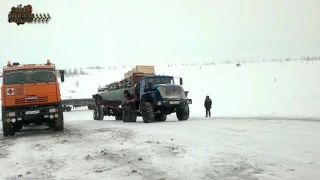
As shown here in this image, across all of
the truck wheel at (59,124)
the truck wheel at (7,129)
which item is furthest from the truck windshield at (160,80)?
the truck wheel at (7,129)

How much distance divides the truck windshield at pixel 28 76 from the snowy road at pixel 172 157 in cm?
366

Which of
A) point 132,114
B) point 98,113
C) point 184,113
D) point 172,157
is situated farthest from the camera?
point 98,113

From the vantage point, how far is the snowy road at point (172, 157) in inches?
251

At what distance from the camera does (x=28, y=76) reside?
14219 mm

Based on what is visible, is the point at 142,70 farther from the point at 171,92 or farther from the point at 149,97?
the point at 171,92

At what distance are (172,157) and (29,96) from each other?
324 inches

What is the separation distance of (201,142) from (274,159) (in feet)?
9.06

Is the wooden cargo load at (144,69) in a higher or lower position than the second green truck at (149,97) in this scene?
higher

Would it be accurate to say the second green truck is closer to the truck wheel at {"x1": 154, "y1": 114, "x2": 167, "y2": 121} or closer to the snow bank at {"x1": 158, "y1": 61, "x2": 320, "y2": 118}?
the truck wheel at {"x1": 154, "y1": 114, "x2": 167, "y2": 121}

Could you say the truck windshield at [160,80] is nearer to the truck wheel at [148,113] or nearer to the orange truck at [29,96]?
the truck wheel at [148,113]

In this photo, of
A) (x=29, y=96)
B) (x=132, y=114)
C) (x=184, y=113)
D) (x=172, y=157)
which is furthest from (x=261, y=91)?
(x=172, y=157)

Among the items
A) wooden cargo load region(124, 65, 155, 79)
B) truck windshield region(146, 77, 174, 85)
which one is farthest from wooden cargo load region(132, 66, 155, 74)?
truck windshield region(146, 77, 174, 85)

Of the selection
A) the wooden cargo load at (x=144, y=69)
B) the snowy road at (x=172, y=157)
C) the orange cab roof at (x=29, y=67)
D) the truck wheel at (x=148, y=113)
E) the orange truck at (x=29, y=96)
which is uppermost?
the wooden cargo load at (x=144, y=69)

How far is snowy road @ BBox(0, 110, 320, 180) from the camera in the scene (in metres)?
6.38
